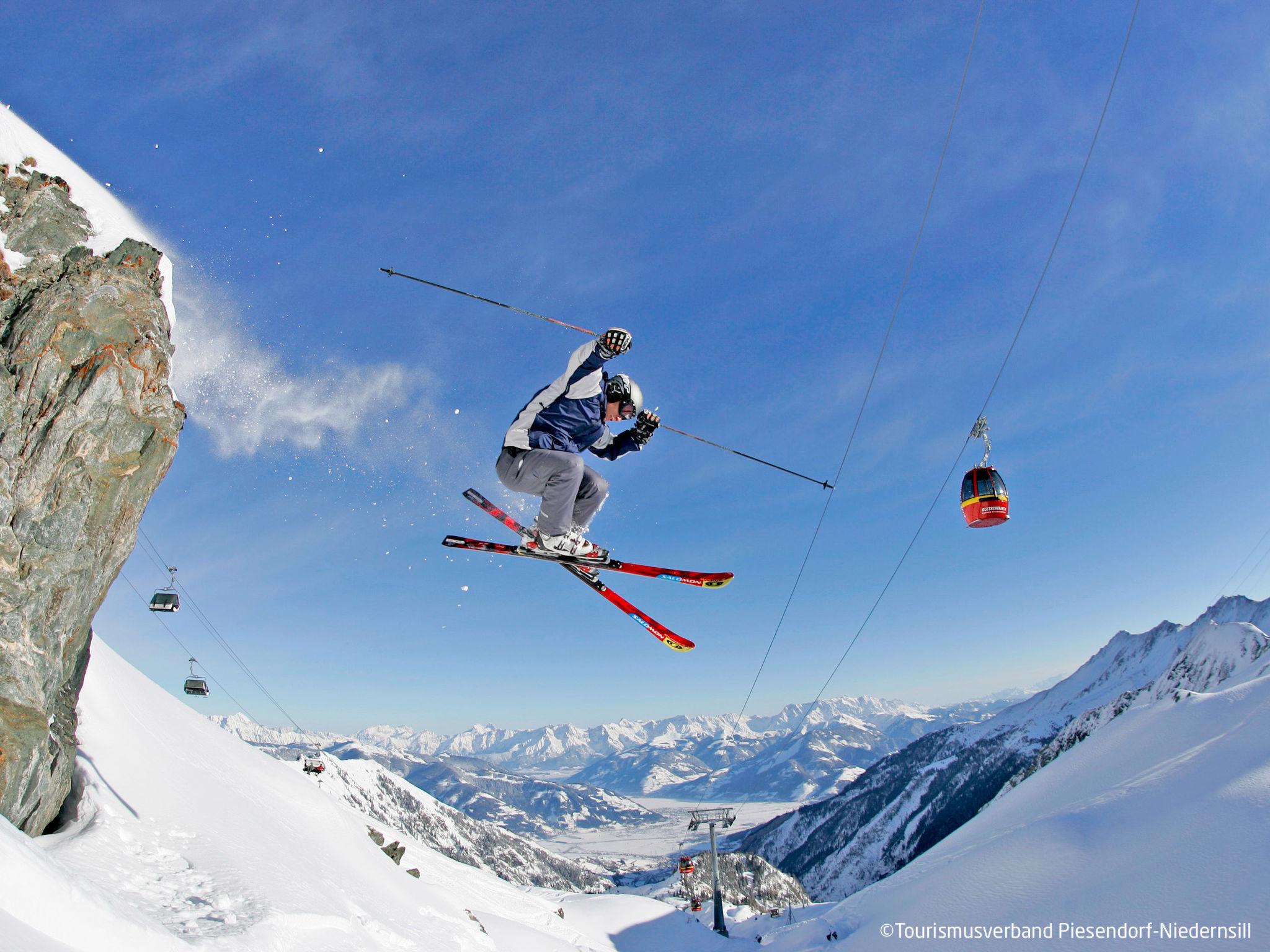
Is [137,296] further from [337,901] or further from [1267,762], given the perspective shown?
[1267,762]

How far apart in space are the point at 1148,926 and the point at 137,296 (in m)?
24.6

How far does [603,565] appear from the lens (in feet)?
37.4

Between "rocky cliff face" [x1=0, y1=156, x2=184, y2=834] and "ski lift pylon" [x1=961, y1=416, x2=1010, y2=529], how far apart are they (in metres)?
18.0

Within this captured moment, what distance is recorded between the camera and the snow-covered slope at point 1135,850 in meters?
11.0

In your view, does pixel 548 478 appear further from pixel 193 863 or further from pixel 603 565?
pixel 193 863

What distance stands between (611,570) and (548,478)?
3323mm

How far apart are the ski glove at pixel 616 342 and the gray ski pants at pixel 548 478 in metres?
1.86

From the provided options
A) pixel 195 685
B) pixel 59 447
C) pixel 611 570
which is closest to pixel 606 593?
pixel 611 570

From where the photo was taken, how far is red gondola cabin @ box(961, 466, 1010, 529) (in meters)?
12.5

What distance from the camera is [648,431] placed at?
995cm

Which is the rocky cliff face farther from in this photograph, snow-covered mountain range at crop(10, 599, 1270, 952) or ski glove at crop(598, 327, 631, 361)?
ski glove at crop(598, 327, 631, 361)

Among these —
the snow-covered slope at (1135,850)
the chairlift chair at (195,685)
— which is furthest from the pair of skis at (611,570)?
the chairlift chair at (195,685)

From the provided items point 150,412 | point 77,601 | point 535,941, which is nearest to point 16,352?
point 150,412

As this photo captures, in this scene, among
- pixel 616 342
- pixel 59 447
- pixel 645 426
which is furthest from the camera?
pixel 59 447
